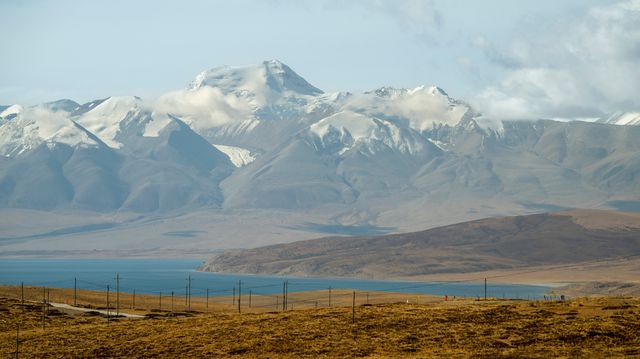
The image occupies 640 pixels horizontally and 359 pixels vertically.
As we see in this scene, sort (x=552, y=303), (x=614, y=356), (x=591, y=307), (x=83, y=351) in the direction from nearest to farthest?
1. (x=614, y=356)
2. (x=83, y=351)
3. (x=591, y=307)
4. (x=552, y=303)

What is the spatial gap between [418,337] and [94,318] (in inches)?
1768

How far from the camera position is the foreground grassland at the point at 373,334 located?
75.9 metres

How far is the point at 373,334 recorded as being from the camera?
279 feet

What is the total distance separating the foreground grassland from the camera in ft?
249

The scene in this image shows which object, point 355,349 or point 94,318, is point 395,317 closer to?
point 355,349

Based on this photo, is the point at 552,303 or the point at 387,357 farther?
the point at 552,303

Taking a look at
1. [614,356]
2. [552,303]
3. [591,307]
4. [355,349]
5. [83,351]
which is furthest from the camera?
[552,303]

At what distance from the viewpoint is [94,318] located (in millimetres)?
113688

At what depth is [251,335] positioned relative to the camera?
8750 cm

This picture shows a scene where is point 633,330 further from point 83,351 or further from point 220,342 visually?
point 83,351

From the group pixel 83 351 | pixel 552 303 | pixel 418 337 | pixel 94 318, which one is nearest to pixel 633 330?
pixel 418 337

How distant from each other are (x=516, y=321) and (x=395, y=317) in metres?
11.5

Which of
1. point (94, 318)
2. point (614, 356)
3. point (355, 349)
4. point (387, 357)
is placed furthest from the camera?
point (94, 318)

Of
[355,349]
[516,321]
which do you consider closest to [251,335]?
[355,349]
